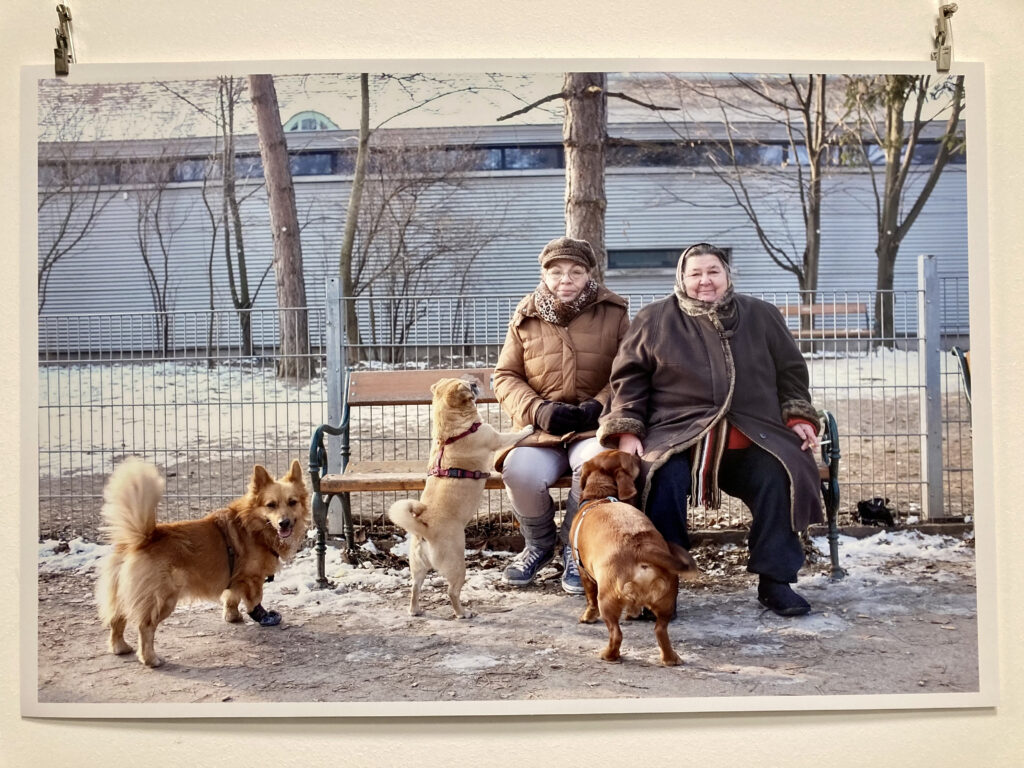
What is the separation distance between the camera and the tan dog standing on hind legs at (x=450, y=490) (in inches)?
106

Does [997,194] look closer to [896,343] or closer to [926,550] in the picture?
[896,343]

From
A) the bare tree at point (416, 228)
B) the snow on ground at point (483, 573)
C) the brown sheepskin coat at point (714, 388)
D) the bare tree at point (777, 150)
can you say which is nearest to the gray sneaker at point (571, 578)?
the snow on ground at point (483, 573)

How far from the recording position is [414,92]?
271 centimetres

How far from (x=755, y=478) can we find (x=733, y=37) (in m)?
1.41

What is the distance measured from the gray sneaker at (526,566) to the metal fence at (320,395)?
0.13m

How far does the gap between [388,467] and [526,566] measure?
1.90 ft

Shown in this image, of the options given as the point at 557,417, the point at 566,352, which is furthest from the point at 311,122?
the point at 557,417

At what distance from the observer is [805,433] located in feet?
9.12

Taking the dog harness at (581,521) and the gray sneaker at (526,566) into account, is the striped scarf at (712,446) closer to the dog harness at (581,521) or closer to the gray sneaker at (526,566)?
the dog harness at (581,521)

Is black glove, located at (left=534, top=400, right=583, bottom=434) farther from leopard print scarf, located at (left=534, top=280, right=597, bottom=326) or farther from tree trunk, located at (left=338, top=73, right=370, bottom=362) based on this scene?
tree trunk, located at (left=338, top=73, right=370, bottom=362)

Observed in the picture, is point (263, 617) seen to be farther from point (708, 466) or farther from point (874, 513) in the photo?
point (874, 513)

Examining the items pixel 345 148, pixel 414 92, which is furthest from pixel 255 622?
pixel 414 92

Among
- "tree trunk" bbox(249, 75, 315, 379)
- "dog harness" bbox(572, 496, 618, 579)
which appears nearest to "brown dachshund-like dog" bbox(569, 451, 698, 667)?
"dog harness" bbox(572, 496, 618, 579)

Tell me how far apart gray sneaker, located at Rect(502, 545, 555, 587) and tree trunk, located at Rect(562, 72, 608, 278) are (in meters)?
0.99
